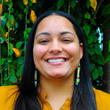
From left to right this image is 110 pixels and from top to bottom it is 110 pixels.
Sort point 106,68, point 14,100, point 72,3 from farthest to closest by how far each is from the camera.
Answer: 1. point 106,68
2. point 72,3
3. point 14,100

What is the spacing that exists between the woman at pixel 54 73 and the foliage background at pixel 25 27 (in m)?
0.21

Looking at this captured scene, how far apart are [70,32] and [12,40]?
62 centimetres

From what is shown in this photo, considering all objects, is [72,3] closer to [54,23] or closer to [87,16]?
[87,16]

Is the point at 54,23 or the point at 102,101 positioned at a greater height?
the point at 54,23

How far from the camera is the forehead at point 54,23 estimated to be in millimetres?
1051

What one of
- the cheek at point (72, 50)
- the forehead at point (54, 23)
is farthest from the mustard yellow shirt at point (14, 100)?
the forehead at point (54, 23)

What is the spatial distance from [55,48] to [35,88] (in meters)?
0.36

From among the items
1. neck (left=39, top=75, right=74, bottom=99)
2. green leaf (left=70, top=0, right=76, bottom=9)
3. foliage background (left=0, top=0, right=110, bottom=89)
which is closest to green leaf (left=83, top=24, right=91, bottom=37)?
foliage background (left=0, top=0, right=110, bottom=89)

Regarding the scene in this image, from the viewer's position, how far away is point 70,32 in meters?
1.08

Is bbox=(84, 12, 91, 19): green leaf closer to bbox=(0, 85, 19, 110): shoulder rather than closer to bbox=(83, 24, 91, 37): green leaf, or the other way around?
bbox=(83, 24, 91, 37): green leaf

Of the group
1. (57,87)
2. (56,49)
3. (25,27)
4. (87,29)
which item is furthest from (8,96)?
(87,29)

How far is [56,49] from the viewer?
39.2 inches

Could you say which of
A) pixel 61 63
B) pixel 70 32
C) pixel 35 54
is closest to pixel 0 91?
pixel 35 54

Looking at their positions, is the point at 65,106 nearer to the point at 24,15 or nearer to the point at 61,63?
the point at 61,63
